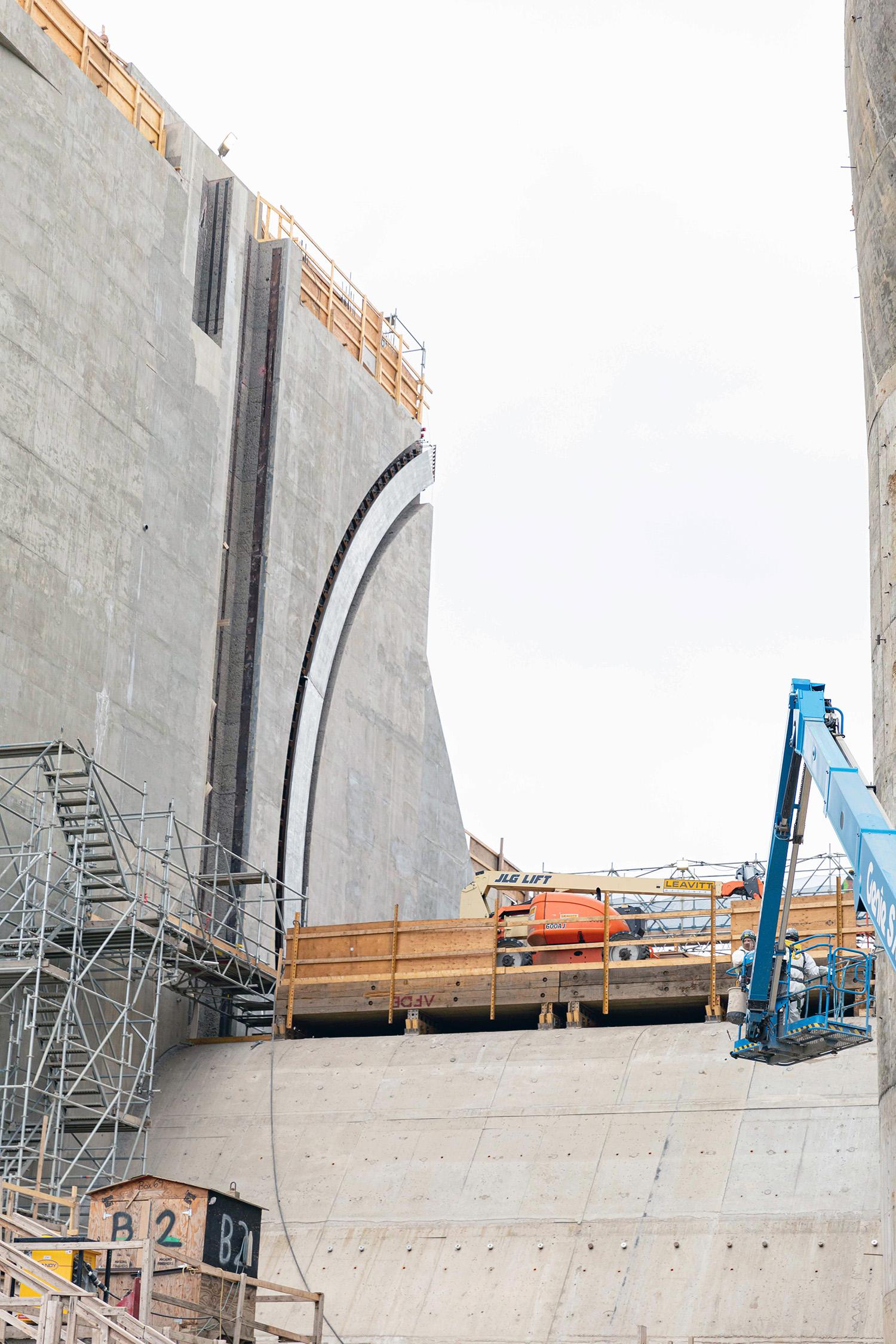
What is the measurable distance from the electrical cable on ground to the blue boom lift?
667cm

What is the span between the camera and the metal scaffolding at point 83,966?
25.3 meters

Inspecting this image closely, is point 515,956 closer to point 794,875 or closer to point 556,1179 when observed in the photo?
point 556,1179

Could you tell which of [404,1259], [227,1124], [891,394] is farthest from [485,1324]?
[891,394]

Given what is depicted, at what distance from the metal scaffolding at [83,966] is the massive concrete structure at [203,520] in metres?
1.72

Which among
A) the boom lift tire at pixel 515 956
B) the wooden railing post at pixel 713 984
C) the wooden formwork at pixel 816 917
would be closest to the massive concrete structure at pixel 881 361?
the wooden formwork at pixel 816 917

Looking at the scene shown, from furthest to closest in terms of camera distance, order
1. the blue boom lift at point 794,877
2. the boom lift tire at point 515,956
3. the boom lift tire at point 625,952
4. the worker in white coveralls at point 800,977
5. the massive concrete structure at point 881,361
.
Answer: the boom lift tire at point 515,956 → the boom lift tire at point 625,952 → the worker in white coveralls at point 800,977 → the massive concrete structure at point 881,361 → the blue boom lift at point 794,877

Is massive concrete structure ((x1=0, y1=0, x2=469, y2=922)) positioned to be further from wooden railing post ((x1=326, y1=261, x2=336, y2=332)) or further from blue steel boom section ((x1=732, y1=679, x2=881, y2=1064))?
blue steel boom section ((x1=732, y1=679, x2=881, y2=1064))

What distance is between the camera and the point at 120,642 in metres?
30.9

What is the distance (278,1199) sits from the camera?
24.8 meters

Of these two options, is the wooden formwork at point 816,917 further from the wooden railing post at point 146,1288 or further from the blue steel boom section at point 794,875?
the wooden railing post at point 146,1288

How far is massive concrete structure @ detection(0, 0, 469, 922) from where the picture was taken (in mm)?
29531

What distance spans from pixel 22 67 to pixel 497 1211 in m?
19.2

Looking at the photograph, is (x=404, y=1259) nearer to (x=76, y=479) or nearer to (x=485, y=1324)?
(x=485, y=1324)

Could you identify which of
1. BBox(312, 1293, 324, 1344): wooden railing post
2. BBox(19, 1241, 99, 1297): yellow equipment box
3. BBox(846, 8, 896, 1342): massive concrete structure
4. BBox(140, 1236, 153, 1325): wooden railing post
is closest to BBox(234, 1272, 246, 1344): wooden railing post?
BBox(312, 1293, 324, 1344): wooden railing post
